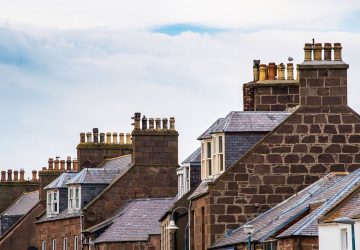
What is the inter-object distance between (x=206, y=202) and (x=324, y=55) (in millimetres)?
7302

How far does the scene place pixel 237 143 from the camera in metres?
60.6

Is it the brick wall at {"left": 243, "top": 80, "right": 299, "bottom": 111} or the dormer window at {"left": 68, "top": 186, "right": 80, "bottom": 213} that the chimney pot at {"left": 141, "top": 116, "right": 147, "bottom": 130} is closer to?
the dormer window at {"left": 68, "top": 186, "right": 80, "bottom": 213}

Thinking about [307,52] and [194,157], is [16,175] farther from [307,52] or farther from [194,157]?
[307,52]

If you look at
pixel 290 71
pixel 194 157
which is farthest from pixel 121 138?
pixel 290 71

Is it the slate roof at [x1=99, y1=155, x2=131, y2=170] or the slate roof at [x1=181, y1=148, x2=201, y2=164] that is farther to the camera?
the slate roof at [x1=99, y1=155, x2=131, y2=170]

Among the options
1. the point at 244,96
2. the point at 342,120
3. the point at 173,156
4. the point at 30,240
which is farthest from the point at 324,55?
the point at 30,240

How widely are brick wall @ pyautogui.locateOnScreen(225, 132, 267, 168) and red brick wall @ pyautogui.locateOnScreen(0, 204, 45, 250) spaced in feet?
147

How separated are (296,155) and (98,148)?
38601 millimetres

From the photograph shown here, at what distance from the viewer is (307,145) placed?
59844 millimetres

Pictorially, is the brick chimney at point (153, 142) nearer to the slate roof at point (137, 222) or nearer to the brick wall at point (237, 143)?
the slate roof at point (137, 222)

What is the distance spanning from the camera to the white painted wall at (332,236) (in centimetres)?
4425

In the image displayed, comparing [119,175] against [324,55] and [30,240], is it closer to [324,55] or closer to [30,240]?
[30,240]

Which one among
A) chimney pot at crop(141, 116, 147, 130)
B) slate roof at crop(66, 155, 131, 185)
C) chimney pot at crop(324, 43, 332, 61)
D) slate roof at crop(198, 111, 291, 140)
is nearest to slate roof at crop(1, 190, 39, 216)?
→ slate roof at crop(66, 155, 131, 185)

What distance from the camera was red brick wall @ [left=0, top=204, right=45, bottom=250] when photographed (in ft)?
341
